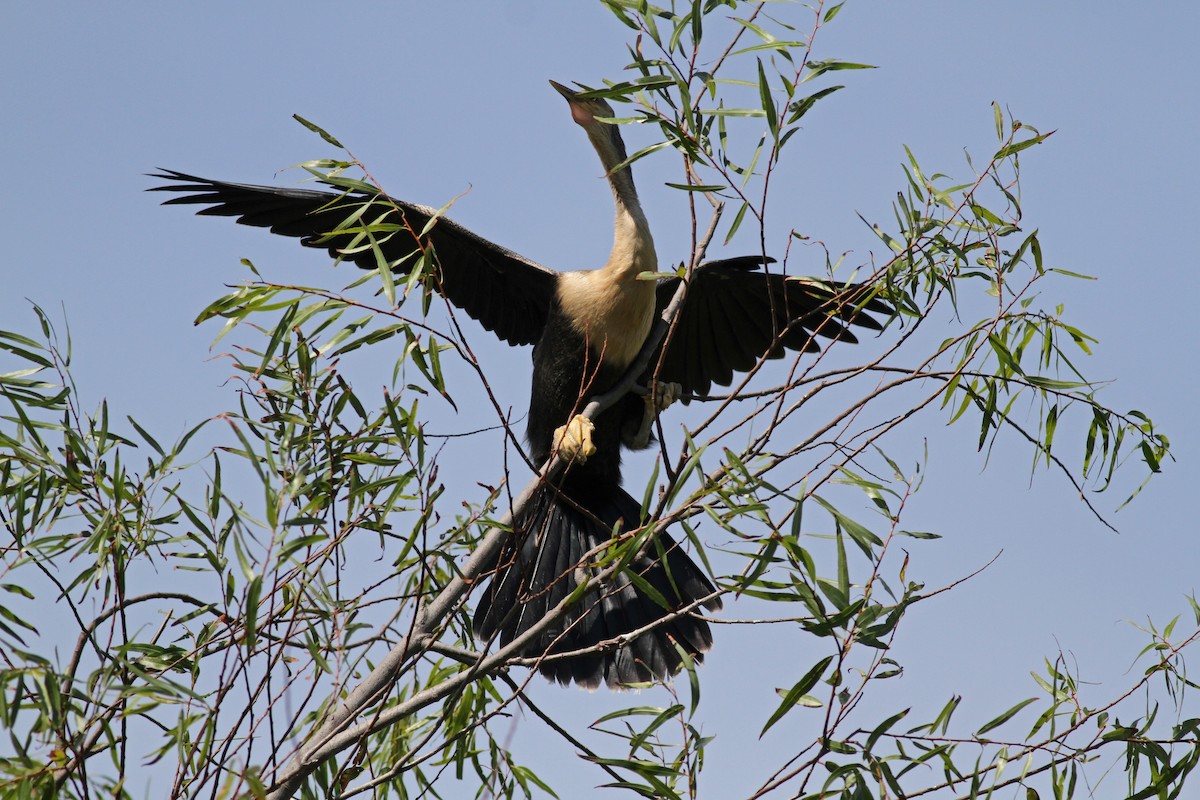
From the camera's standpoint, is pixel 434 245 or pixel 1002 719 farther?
pixel 434 245

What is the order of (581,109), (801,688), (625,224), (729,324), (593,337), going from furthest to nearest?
(729,324) < (581,109) < (625,224) < (593,337) < (801,688)

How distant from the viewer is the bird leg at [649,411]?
3553 mm

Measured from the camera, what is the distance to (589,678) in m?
3.44

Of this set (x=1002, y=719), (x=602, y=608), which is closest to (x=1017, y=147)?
(x=1002, y=719)

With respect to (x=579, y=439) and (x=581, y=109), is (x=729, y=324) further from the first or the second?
(x=579, y=439)

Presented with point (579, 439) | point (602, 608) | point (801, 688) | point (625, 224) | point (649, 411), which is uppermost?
point (625, 224)

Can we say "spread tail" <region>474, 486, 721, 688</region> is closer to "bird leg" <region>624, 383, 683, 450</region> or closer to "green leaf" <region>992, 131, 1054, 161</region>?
"bird leg" <region>624, 383, 683, 450</region>

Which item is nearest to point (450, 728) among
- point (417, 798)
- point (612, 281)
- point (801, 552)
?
point (417, 798)

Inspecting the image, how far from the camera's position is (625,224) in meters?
3.52

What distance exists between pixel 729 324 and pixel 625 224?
675 mm

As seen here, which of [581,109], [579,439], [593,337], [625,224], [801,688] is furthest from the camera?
[581,109]

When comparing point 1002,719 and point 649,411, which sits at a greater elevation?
point 649,411

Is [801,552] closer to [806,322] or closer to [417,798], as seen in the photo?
[417,798]

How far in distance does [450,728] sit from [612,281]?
1.36 meters
